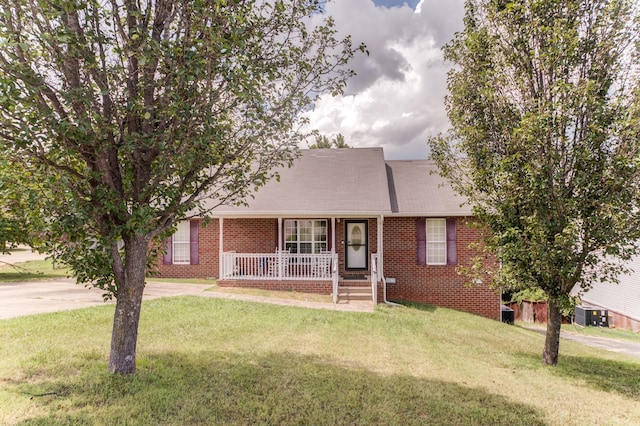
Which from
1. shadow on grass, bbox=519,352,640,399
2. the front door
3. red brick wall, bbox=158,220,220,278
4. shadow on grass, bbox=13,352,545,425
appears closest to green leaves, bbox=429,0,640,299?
shadow on grass, bbox=519,352,640,399

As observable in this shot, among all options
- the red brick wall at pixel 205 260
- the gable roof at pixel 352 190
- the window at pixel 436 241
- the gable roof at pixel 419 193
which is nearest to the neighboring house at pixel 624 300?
the window at pixel 436 241

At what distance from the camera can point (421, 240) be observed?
602 inches

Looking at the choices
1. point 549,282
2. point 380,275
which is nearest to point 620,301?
point 380,275

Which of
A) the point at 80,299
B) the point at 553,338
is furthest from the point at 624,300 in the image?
the point at 80,299

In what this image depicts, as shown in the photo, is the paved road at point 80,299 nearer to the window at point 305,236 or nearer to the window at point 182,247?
the window at point 182,247

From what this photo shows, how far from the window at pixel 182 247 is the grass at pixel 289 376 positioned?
21.9 feet

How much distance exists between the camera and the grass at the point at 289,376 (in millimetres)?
4746

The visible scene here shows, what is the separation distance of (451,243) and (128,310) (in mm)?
12237

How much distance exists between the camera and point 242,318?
32.6 feet

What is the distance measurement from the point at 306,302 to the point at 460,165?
6.43 metres

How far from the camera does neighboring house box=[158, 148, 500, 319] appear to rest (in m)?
14.4

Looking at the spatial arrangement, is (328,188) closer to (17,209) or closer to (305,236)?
(305,236)

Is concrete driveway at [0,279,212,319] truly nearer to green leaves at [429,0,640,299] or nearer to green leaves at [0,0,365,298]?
green leaves at [0,0,365,298]

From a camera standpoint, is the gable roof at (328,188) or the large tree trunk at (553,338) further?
the gable roof at (328,188)
